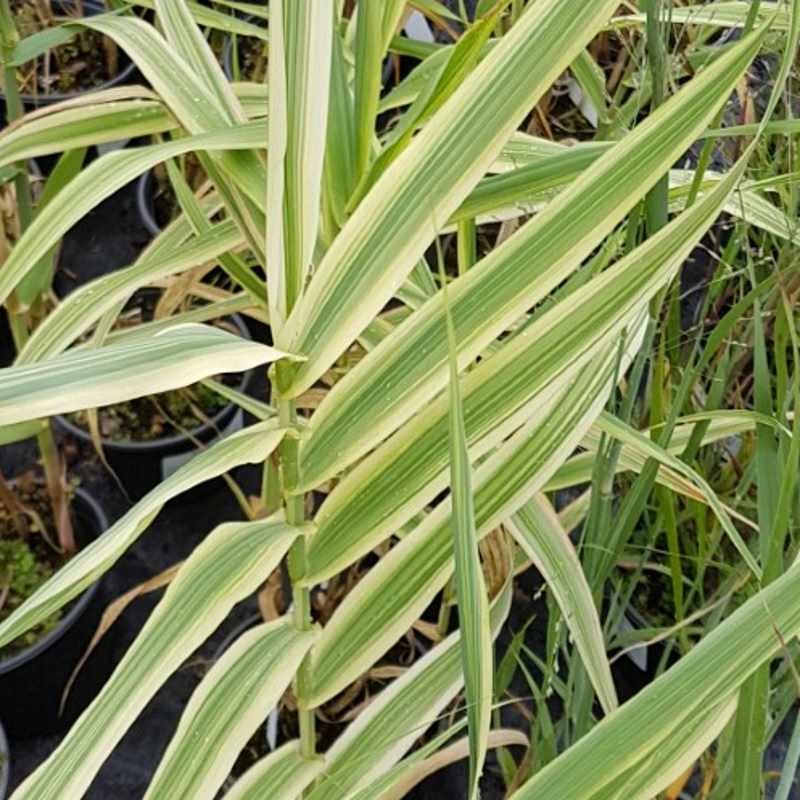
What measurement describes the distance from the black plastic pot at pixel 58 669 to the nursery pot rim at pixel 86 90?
56cm

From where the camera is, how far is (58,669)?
42.0 inches

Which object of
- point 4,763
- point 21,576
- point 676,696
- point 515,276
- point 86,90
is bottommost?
point 4,763

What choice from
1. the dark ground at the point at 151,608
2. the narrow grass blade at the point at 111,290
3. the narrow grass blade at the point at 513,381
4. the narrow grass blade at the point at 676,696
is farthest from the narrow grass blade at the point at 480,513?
the dark ground at the point at 151,608

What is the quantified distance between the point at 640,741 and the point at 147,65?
1.53 feet

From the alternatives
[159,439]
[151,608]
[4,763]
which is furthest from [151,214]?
[4,763]

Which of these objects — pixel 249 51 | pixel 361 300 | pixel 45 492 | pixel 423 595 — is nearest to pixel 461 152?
pixel 361 300

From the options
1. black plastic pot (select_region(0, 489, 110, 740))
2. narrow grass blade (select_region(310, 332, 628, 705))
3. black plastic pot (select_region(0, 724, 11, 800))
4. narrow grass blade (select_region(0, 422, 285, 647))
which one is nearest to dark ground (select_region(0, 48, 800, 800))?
black plastic pot (select_region(0, 489, 110, 740))

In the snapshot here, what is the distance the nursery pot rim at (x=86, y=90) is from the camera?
1.42 meters

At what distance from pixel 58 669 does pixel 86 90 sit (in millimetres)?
790

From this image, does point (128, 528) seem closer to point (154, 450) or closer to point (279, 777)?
point (279, 777)

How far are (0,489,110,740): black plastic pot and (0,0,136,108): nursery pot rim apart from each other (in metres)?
0.56

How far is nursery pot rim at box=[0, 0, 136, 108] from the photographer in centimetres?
142

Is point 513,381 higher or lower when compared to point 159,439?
higher

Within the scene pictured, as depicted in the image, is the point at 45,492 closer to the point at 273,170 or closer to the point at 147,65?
the point at 147,65
